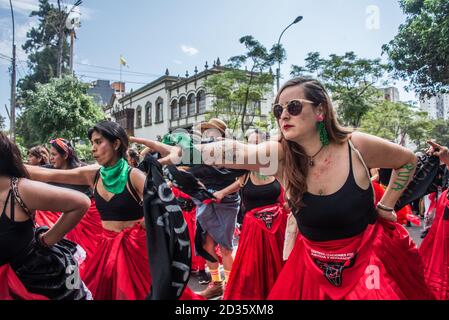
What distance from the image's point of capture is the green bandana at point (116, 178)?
343 cm

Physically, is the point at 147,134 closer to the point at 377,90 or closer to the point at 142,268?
the point at 377,90

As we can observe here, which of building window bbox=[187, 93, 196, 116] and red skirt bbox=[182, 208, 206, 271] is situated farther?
building window bbox=[187, 93, 196, 116]

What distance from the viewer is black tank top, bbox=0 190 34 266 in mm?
2201

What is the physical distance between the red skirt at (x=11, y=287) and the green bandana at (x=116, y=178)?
127 centimetres

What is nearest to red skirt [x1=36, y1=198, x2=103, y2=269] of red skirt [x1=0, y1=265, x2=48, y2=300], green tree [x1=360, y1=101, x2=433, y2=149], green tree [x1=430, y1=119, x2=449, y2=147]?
red skirt [x1=0, y1=265, x2=48, y2=300]

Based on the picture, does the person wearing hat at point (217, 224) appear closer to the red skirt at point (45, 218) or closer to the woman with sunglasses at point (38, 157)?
the red skirt at point (45, 218)

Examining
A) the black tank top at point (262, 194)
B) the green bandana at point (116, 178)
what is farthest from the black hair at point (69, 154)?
the black tank top at point (262, 194)

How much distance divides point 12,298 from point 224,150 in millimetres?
1490

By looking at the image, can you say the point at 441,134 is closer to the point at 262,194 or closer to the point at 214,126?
the point at 214,126

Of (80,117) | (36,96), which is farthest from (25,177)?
(36,96)

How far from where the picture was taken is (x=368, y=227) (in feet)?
7.50

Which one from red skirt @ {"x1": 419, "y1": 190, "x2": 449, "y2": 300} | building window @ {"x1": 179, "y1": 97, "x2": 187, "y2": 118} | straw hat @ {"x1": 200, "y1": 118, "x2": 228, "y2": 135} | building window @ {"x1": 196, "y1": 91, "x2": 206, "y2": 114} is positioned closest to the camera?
red skirt @ {"x1": 419, "y1": 190, "x2": 449, "y2": 300}

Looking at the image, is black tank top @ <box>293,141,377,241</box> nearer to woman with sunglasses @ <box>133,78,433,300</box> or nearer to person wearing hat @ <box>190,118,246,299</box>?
woman with sunglasses @ <box>133,78,433,300</box>

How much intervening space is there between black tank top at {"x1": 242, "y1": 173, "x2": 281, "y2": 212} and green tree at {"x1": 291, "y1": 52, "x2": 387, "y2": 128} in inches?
805
